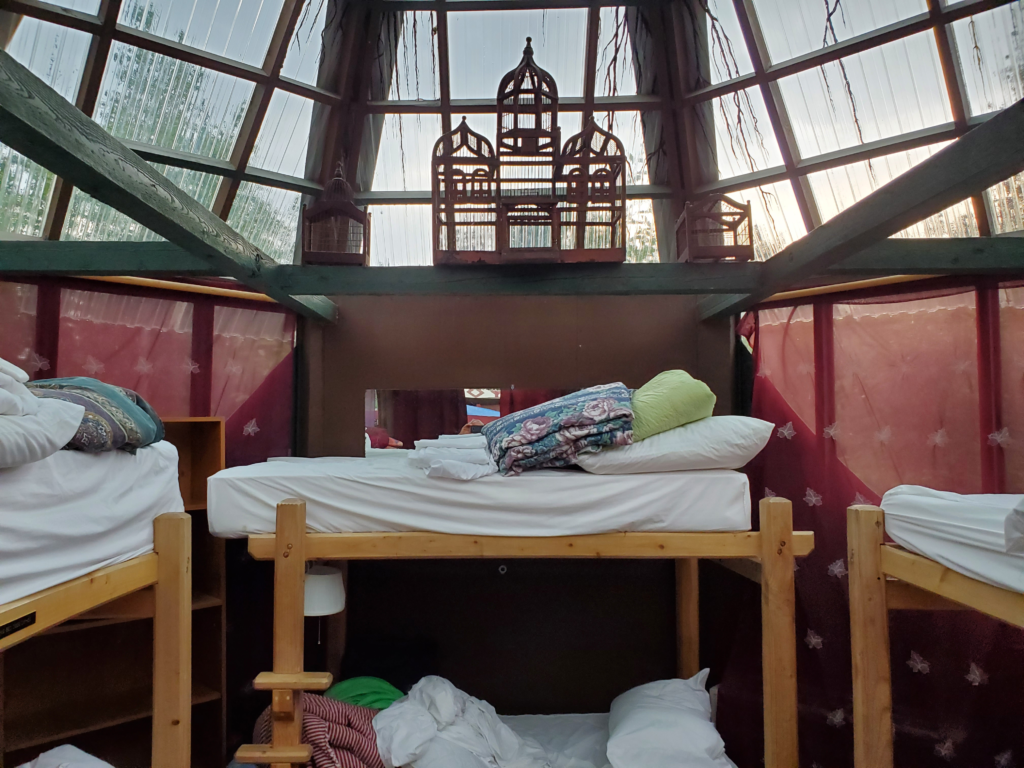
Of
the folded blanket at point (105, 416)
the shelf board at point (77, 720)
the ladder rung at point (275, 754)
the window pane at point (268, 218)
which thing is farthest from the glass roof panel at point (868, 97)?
the shelf board at point (77, 720)

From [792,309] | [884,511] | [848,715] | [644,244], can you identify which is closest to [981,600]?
[884,511]

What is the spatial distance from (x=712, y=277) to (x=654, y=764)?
202 centimetres

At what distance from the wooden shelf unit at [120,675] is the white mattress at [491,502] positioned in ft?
2.82

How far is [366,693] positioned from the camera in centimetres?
323

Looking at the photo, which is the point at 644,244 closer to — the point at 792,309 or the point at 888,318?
the point at 792,309

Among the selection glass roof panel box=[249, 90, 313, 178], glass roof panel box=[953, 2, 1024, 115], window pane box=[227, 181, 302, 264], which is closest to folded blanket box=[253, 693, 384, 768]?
window pane box=[227, 181, 302, 264]

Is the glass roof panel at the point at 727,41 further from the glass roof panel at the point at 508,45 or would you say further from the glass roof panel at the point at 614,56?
the glass roof panel at the point at 508,45

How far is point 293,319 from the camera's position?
12.7 feet

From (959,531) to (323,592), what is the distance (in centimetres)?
245

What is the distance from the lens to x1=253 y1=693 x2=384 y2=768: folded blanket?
8.57 feet

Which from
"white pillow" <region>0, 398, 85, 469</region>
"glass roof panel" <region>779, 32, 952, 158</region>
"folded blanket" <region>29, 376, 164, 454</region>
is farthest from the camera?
"glass roof panel" <region>779, 32, 952, 158</region>

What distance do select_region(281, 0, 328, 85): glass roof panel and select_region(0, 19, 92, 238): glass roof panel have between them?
910mm

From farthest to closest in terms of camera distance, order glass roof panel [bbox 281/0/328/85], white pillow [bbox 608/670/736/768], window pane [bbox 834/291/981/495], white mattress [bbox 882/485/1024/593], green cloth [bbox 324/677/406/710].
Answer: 1. glass roof panel [bbox 281/0/328/85]
2. green cloth [bbox 324/677/406/710]
3. window pane [bbox 834/291/981/495]
4. white pillow [bbox 608/670/736/768]
5. white mattress [bbox 882/485/1024/593]

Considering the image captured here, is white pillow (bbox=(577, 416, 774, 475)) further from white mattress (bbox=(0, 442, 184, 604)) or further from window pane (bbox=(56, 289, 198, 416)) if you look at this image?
window pane (bbox=(56, 289, 198, 416))
